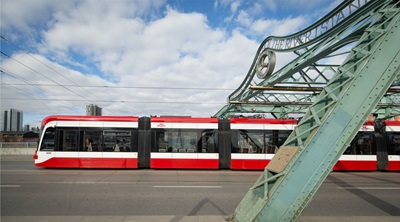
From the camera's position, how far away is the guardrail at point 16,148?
75.0 feet

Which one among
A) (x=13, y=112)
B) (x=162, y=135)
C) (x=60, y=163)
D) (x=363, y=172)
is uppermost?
(x=13, y=112)

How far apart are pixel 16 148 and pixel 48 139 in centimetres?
1315

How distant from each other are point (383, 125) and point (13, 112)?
75853 millimetres

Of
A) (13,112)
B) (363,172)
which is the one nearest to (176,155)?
(363,172)

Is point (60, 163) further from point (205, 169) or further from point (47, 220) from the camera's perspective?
point (47, 220)

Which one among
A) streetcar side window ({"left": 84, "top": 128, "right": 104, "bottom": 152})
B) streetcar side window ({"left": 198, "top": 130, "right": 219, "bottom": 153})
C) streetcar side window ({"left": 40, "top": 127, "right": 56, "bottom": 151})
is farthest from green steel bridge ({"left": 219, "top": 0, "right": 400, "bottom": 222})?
streetcar side window ({"left": 40, "top": 127, "right": 56, "bottom": 151})

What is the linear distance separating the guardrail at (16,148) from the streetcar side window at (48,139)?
40.2 ft

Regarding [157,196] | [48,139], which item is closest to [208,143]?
[157,196]

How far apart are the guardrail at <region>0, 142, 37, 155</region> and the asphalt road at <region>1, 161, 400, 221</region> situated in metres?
13.9

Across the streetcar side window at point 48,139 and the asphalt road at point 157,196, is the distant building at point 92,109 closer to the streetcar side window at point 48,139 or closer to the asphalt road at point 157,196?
the streetcar side window at point 48,139

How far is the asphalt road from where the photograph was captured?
6324mm

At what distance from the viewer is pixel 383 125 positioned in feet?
48.2

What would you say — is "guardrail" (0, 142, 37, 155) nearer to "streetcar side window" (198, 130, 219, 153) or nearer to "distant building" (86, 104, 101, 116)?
"distant building" (86, 104, 101, 116)

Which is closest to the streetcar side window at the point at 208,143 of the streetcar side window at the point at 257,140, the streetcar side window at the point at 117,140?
the streetcar side window at the point at 257,140
